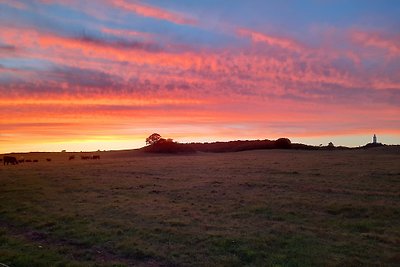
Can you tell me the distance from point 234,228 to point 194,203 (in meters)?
6.59

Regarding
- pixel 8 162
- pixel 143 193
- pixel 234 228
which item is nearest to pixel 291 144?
pixel 8 162

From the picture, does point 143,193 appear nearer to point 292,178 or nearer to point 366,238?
point 292,178

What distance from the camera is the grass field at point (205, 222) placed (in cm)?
1548

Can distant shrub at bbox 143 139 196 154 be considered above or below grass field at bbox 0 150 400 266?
above

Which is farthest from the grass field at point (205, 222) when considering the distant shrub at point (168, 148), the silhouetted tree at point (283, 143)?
the silhouetted tree at point (283, 143)

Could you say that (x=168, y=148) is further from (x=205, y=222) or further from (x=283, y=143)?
(x=205, y=222)

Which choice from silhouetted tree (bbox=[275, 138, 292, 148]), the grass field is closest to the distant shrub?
silhouetted tree (bbox=[275, 138, 292, 148])

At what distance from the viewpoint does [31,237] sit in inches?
731

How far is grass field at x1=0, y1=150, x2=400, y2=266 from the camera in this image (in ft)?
50.8

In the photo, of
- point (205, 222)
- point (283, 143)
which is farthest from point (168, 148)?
point (205, 222)

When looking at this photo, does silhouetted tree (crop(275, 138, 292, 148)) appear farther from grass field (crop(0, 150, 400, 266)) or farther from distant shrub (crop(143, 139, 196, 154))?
grass field (crop(0, 150, 400, 266))

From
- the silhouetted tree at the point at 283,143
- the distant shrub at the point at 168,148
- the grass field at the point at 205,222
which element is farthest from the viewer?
the silhouetted tree at the point at 283,143

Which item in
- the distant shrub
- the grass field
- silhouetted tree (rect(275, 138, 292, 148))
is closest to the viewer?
the grass field

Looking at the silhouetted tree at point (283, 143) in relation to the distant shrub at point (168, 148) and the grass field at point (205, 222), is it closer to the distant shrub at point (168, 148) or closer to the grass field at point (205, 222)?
the distant shrub at point (168, 148)
